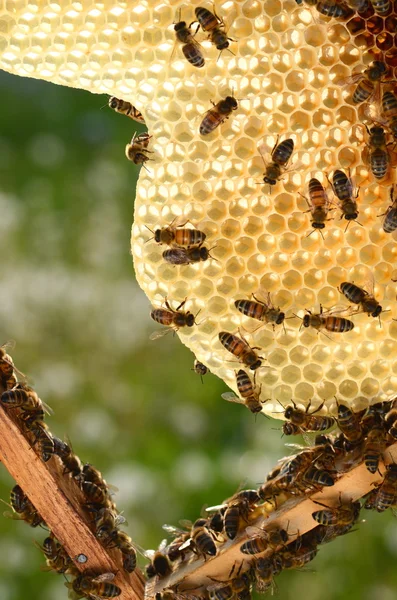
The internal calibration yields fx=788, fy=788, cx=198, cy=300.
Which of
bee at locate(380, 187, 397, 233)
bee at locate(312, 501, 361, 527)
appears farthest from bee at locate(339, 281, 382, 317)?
bee at locate(312, 501, 361, 527)

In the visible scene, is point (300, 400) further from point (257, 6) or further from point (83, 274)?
point (83, 274)

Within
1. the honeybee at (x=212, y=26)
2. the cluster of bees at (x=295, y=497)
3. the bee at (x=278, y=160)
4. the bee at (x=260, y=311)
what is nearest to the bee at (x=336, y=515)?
the cluster of bees at (x=295, y=497)

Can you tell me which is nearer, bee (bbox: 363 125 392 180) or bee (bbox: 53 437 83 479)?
bee (bbox: 363 125 392 180)

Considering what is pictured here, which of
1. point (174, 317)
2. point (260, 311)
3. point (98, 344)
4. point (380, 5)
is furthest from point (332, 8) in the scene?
point (98, 344)

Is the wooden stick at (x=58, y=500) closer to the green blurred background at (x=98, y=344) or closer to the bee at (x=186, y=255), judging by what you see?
the bee at (x=186, y=255)

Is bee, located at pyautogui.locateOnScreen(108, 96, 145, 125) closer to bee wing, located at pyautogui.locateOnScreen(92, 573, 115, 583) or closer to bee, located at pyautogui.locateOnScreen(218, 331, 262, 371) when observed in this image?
bee, located at pyautogui.locateOnScreen(218, 331, 262, 371)

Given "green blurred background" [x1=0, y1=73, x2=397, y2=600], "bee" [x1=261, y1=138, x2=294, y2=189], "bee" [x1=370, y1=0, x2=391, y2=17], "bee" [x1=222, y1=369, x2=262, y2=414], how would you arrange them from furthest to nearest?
"green blurred background" [x1=0, y1=73, x2=397, y2=600] < "bee" [x1=222, y1=369, x2=262, y2=414] < "bee" [x1=261, y1=138, x2=294, y2=189] < "bee" [x1=370, y1=0, x2=391, y2=17]

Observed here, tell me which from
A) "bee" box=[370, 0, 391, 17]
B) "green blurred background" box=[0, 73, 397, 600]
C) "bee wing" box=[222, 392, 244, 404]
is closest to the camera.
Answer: "bee" box=[370, 0, 391, 17]
